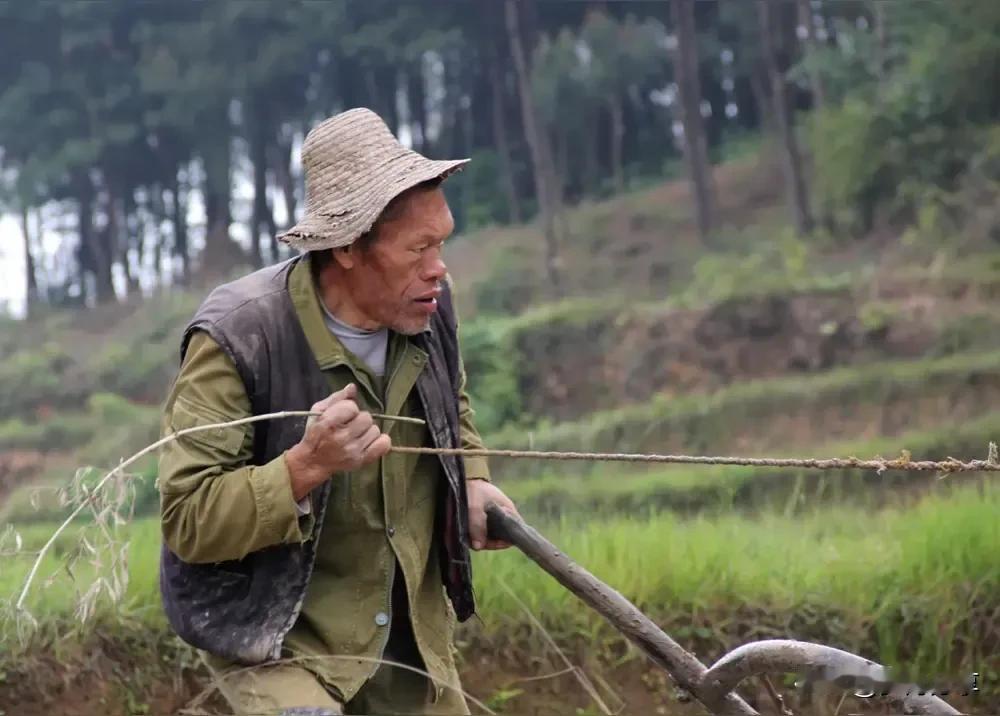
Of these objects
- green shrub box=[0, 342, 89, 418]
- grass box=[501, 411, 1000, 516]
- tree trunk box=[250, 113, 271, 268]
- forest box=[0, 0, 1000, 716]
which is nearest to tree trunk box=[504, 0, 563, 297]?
forest box=[0, 0, 1000, 716]

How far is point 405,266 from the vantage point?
7.09 feet

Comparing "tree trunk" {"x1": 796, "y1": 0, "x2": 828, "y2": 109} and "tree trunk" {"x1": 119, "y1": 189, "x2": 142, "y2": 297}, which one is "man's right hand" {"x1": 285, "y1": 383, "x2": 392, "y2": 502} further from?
"tree trunk" {"x1": 796, "y1": 0, "x2": 828, "y2": 109}

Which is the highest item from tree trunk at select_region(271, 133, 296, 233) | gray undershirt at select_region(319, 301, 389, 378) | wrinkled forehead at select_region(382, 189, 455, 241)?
tree trunk at select_region(271, 133, 296, 233)

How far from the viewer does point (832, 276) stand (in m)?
5.38

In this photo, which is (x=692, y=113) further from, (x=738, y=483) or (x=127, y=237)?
(x=127, y=237)

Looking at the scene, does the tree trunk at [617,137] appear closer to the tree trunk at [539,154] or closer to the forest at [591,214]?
the forest at [591,214]

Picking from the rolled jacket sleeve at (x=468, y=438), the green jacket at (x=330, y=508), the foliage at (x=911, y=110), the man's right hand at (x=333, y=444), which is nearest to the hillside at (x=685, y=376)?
the foliage at (x=911, y=110)

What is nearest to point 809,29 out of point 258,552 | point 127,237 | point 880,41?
point 880,41

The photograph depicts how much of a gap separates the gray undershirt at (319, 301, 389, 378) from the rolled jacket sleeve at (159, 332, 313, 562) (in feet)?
0.73

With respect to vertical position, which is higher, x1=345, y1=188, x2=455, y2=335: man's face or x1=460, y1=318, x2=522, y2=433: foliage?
→ x1=345, y1=188, x2=455, y2=335: man's face

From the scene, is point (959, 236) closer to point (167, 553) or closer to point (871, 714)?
point (871, 714)

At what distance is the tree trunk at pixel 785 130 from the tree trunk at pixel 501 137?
3.94ft

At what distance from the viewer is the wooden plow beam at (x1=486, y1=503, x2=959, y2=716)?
1.87 meters

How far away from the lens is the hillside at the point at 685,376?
473cm
